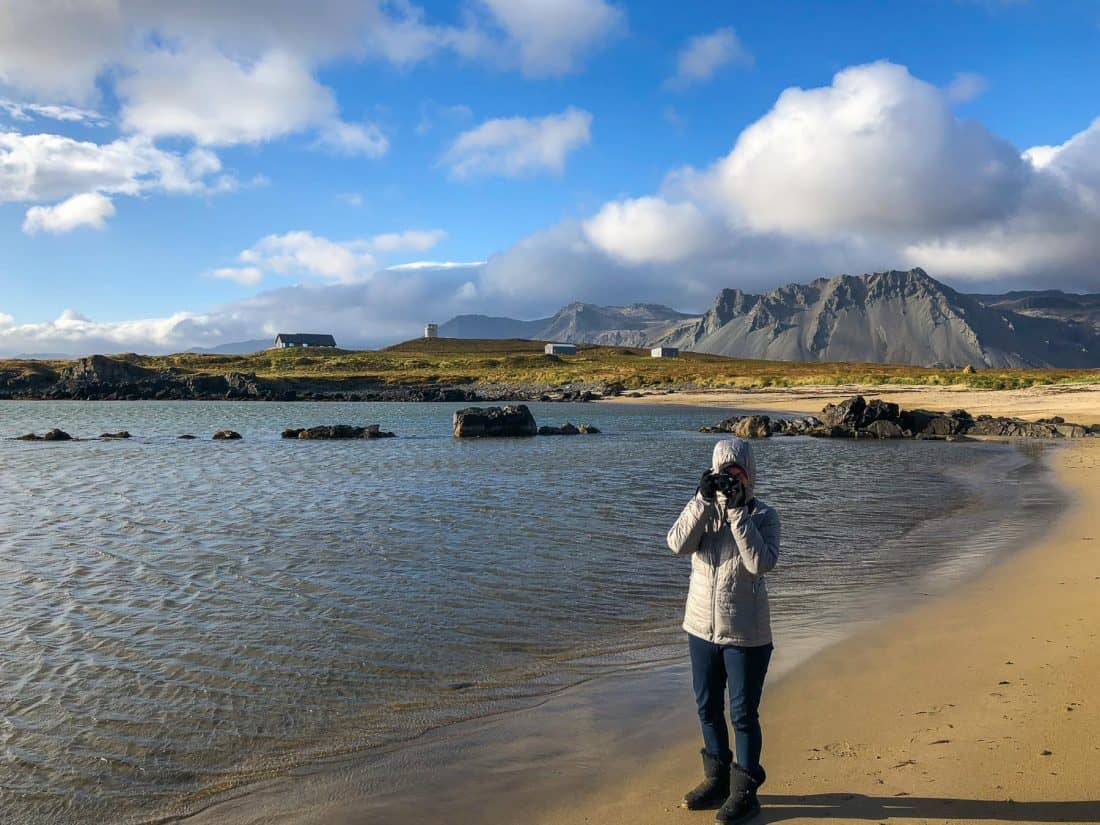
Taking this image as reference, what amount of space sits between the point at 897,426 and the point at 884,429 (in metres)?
0.71

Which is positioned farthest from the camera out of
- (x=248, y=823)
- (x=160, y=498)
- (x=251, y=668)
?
(x=160, y=498)

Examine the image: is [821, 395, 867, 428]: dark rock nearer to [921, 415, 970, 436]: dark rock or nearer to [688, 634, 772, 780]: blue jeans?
[921, 415, 970, 436]: dark rock

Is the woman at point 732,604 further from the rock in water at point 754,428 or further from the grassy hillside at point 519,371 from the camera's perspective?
the grassy hillside at point 519,371

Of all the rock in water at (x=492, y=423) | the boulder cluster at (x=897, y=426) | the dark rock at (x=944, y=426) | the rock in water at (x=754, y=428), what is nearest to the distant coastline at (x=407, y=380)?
the boulder cluster at (x=897, y=426)

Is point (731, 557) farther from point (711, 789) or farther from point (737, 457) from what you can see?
point (711, 789)

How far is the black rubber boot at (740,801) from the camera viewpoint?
507cm

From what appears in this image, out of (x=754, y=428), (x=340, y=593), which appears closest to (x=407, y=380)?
(x=754, y=428)

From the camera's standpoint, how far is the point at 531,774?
233 inches

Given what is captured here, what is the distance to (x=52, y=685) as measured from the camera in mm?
7672

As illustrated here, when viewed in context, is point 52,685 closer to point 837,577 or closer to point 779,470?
point 837,577

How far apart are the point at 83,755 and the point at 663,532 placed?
37.6 ft

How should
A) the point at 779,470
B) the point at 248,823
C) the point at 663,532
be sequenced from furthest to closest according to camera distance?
the point at 779,470 → the point at 663,532 → the point at 248,823

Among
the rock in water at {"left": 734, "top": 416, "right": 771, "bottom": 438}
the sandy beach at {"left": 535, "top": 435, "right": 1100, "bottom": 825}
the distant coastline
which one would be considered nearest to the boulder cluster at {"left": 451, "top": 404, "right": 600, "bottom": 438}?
the rock in water at {"left": 734, "top": 416, "right": 771, "bottom": 438}

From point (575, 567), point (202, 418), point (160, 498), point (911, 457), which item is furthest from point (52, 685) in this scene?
point (202, 418)
